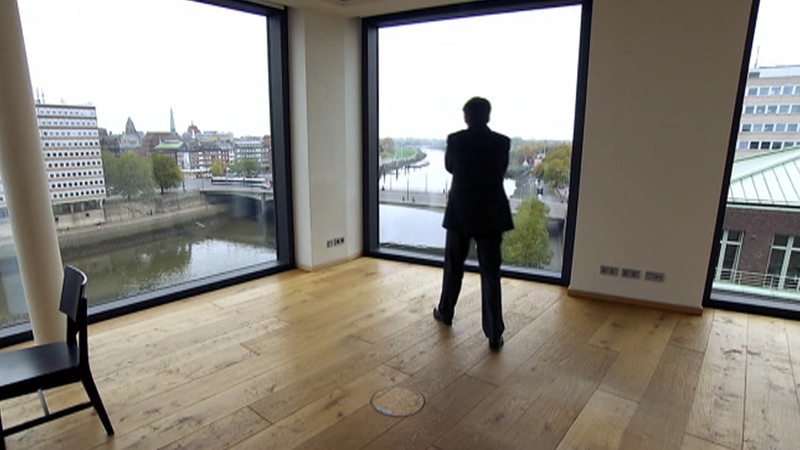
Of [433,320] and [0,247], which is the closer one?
[0,247]

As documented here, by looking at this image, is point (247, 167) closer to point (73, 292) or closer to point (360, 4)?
point (360, 4)

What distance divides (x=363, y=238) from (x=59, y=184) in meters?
2.97

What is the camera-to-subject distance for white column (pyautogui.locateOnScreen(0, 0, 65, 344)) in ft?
7.77

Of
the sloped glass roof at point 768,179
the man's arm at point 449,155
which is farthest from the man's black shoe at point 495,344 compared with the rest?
the sloped glass roof at point 768,179

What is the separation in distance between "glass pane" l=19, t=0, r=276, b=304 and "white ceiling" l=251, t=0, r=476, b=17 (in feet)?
1.38

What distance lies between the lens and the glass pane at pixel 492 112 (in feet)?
13.1

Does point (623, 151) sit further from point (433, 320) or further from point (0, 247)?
point (0, 247)

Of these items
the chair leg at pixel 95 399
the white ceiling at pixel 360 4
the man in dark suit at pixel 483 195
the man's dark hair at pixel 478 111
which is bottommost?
the chair leg at pixel 95 399

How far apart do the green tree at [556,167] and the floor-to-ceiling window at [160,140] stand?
8.46 feet

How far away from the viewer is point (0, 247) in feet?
9.37

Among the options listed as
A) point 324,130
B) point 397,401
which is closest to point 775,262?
point 397,401

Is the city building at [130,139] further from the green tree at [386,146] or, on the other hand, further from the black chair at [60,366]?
the green tree at [386,146]

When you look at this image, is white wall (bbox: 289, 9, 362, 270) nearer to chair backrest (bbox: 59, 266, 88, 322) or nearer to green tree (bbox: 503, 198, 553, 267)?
green tree (bbox: 503, 198, 553, 267)

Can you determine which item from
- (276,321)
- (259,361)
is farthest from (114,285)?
(259,361)
